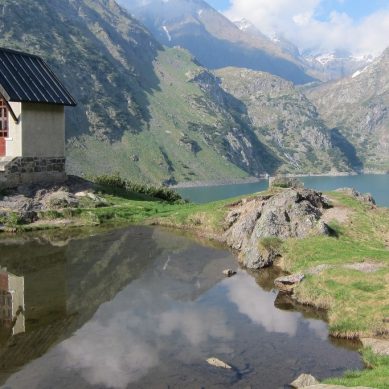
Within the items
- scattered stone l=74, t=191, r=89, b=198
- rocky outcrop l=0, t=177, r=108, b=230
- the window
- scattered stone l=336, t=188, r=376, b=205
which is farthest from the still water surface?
scattered stone l=336, t=188, r=376, b=205

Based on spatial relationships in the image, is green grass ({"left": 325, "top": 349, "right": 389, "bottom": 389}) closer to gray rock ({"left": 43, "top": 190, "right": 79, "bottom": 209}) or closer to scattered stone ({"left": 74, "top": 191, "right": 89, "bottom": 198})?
gray rock ({"left": 43, "top": 190, "right": 79, "bottom": 209})

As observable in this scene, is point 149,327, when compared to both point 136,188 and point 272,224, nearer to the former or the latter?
point 272,224

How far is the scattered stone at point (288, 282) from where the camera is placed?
27906 millimetres

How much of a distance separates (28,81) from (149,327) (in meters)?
36.8

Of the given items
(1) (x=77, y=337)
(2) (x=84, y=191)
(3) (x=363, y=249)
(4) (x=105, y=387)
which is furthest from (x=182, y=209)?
(4) (x=105, y=387)

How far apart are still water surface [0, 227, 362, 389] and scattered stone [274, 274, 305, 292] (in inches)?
31.2

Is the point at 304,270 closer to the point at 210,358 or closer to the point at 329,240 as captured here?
the point at 329,240

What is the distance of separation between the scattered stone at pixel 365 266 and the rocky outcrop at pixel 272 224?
6.28 meters

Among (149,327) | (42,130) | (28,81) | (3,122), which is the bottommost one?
(149,327)

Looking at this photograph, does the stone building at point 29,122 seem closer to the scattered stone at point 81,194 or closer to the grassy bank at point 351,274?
the scattered stone at point 81,194

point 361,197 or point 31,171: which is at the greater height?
point 31,171

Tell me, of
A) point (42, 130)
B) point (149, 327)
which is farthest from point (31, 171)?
point (149, 327)

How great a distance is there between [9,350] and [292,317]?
12981 mm

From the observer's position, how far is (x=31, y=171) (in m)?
49.7
